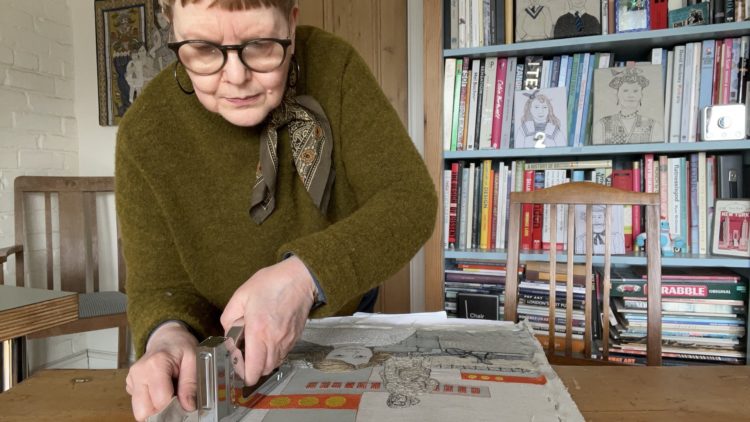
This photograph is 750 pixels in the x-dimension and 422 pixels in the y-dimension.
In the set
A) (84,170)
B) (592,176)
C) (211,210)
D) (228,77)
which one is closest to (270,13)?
(228,77)

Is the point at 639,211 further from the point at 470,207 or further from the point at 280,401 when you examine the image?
the point at 280,401

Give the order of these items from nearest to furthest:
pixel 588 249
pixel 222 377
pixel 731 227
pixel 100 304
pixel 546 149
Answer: pixel 222 377 < pixel 588 249 < pixel 731 227 < pixel 546 149 < pixel 100 304

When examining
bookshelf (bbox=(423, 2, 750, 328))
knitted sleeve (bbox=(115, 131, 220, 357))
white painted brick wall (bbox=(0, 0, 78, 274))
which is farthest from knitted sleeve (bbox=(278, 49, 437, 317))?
white painted brick wall (bbox=(0, 0, 78, 274))

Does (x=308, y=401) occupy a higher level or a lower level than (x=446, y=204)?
lower

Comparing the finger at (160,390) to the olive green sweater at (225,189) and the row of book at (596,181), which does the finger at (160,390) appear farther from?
the row of book at (596,181)

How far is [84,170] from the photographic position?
94.7 inches

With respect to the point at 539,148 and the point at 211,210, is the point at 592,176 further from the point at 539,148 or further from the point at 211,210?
the point at 211,210

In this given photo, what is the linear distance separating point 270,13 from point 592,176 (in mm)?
1373

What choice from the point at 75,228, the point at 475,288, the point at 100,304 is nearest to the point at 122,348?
the point at 100,304

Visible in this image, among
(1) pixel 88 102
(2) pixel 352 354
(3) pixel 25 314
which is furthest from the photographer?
(1) pixel 88 102

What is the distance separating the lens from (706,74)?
1.51m

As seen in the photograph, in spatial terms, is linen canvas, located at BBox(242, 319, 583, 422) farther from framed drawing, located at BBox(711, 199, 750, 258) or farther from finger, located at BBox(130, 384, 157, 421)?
framed drawing, located at BBox(711, 199, 750, 258)

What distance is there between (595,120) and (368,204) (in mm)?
1235

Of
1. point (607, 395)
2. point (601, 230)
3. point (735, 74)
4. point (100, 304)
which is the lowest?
point (100, 304)
